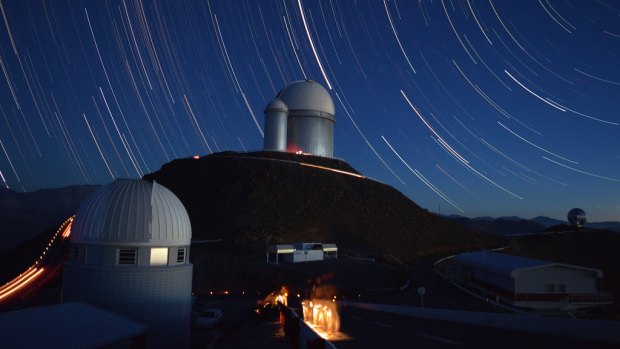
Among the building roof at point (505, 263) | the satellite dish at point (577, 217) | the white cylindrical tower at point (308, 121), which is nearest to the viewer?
the building roof at point (505, 263)

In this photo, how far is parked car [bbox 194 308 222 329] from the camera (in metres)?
22.6

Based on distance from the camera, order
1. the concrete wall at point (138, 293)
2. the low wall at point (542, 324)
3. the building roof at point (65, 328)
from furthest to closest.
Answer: the concrete wall at point (138, 293) < the building roof at point (65, 328) < the low wall at point (542, 324)

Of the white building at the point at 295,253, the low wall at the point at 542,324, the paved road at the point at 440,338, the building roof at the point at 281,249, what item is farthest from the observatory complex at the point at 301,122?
the paved road at the point at 440,338

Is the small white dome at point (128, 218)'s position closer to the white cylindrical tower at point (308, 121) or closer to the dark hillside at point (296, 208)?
the dark hillside at point (296, 208)

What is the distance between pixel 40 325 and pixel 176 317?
24.5 feet

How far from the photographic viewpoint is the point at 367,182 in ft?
241

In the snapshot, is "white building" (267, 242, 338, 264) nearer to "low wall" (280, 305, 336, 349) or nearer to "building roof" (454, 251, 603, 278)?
"building roof" (454, 251, 603, 278)

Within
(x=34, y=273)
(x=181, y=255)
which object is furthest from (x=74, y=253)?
Result: (x=34, y=273)

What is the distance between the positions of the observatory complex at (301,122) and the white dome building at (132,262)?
169 feet

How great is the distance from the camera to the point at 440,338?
10758 millimetres

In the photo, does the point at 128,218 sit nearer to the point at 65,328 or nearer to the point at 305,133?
the point at 65,328

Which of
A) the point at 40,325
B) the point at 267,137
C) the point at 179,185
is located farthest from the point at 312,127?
the point at 40,325

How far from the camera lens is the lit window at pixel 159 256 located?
18500 mm

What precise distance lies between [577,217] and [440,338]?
8628 cm
